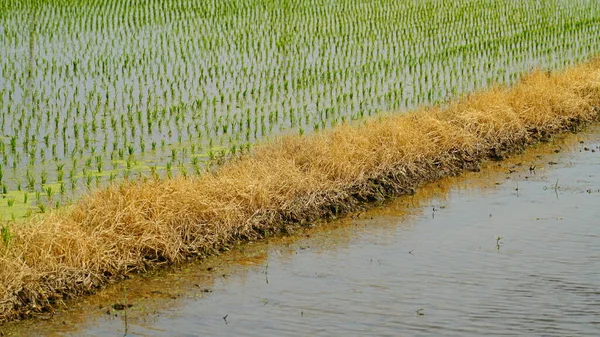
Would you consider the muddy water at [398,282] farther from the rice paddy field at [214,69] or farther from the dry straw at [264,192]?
the rice paddy field at [214,69]

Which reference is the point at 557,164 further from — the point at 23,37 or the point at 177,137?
the point at 23,37

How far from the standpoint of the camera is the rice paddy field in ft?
35.7

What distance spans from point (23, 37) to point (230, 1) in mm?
5239

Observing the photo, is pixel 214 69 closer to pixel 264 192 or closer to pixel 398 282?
pixel 264 192

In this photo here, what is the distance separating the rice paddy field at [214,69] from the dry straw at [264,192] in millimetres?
806

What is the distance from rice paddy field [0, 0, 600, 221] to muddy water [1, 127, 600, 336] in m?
1.55

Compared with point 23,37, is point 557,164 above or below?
below

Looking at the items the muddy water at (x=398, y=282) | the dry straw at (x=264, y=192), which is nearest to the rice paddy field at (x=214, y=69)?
the dry straw at (x=264, y=192)

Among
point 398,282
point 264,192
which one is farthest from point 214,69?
point 398,282

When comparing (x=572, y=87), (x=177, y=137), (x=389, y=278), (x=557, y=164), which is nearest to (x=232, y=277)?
(x=389, y=278)

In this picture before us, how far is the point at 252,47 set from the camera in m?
16.7

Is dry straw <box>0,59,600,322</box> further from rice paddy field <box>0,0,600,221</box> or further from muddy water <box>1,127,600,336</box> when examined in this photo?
rice paddy field <box>0,0,600,221</box>

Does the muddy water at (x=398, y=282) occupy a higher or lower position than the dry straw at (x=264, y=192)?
lower

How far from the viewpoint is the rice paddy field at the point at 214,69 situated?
1088 cm
